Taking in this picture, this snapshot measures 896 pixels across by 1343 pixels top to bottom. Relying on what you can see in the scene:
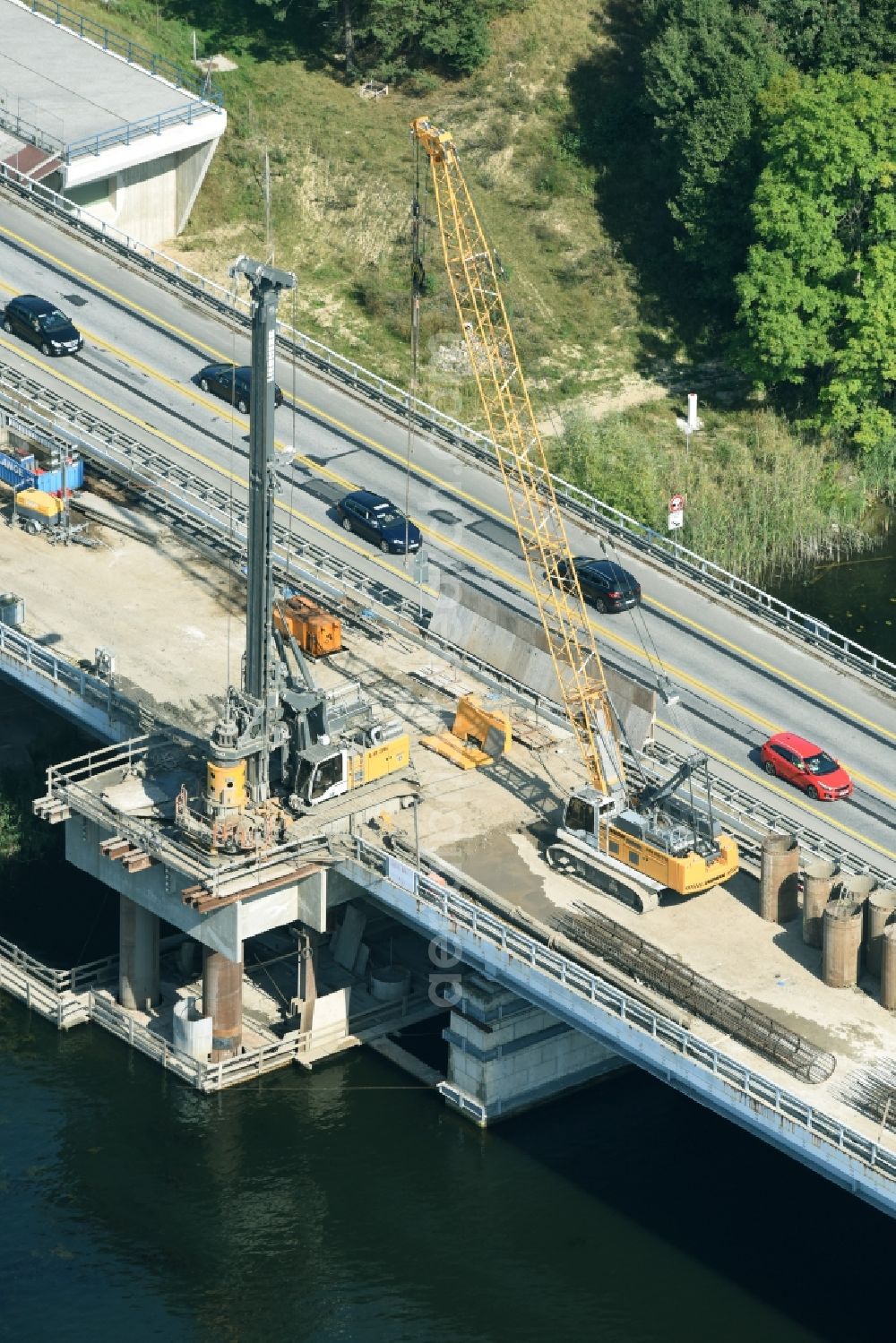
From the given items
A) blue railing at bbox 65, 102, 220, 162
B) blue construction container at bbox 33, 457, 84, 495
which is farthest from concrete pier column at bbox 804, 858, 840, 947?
blue railing at bbox 65, 102, 220, 162

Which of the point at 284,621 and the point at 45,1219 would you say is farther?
the point at 284,621

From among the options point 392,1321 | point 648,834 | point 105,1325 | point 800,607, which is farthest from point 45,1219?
point 800,607

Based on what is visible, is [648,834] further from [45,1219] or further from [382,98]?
[382,98]

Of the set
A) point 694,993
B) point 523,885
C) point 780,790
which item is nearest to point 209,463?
point 780,790

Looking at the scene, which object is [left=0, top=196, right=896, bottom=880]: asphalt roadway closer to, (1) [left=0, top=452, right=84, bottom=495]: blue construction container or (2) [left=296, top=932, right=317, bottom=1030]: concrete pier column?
(1) [left=0, top=452, right=84, bottom=495]: blue construction container

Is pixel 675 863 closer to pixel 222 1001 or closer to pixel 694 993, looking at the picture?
pixel 694 993

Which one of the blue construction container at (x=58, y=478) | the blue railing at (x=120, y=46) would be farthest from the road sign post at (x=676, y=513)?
the blue railing at (x=120, y=46)
